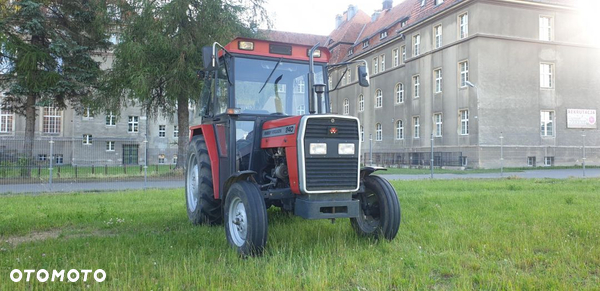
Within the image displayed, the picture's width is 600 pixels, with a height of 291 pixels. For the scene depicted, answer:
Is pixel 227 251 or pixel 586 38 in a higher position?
pixel 586 38

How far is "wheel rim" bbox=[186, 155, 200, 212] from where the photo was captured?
716 centimetres

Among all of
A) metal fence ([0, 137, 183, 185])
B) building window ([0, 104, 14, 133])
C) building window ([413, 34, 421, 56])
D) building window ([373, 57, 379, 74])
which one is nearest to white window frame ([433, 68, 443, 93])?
building window ([413, 34, 421, 56])

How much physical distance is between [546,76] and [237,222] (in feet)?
100

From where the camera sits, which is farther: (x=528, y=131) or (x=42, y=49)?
(x=528, y=131)

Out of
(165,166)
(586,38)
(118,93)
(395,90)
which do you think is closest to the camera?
(165,166)

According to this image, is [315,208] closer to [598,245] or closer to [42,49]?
[598,245]

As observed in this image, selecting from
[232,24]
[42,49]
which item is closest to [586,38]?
[232,24]

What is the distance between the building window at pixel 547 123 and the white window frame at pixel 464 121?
508 cm

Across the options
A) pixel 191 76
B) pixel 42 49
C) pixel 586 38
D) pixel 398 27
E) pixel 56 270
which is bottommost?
pixel 56 270

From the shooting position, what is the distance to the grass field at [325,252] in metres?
3.65

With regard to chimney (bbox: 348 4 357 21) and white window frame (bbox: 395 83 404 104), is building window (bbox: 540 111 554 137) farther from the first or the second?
chimney (bbox: 348 4 357 21)

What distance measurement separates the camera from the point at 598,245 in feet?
15.9

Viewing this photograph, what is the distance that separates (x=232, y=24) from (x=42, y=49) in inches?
333

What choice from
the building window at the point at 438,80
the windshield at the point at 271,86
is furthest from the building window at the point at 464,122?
the windshield at the point at 271,86
